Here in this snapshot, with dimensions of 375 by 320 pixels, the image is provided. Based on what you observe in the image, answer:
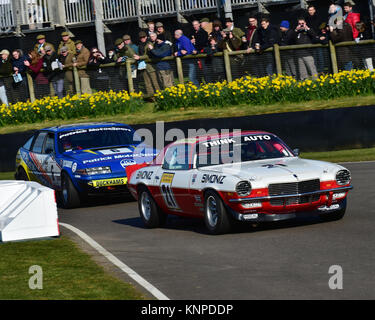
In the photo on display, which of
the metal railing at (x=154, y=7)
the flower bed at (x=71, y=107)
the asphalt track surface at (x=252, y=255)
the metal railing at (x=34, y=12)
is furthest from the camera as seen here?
the metal railing at (x=34, y=12)

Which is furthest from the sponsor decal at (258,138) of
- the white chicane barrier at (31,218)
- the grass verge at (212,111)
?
the grass verge at (212,111)

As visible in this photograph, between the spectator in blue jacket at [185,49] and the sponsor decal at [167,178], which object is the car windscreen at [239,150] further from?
the spectator in blue jacket at [185,49]

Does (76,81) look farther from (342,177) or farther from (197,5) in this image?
(342,177)

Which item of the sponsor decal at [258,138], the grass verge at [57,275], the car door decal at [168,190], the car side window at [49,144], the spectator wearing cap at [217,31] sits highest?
the spectator wearing cap at [217,31]

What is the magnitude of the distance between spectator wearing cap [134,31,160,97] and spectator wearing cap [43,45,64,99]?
2.45 metres

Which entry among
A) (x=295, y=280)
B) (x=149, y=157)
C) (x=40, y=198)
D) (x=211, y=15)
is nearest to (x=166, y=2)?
(x=211, y=15)

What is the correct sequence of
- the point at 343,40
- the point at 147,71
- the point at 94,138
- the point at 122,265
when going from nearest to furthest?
the point at 122,265, the point at 94,138, the point at 343,40, the point at 147,71

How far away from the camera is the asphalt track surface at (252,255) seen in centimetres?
763

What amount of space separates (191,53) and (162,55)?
35.3 inches

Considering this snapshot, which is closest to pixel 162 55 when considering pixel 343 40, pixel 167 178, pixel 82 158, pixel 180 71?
pixel 180 71

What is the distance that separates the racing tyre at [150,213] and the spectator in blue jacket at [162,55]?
12150mm

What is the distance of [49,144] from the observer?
1708cm

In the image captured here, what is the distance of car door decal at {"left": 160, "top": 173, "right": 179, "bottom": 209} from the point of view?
12.0 meters
